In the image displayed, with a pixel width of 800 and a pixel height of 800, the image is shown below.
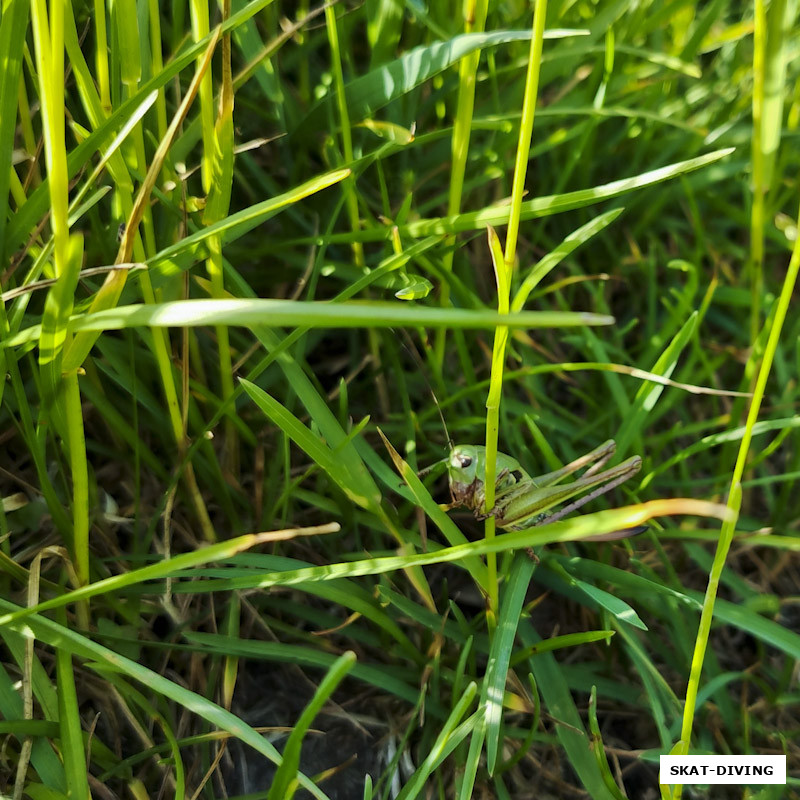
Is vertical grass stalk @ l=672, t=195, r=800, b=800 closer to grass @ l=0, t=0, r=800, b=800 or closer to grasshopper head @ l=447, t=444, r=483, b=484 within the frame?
grass @ l=0, t=0, r=800, b=800

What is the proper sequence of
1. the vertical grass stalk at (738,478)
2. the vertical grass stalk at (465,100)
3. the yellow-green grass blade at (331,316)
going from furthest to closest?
the vertical grass stalk at (465,100) < the vertical grass stalk at (738,478) < the yellow-green grass blade at (331,316)

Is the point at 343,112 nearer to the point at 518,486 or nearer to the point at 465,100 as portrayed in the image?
the point at 465,100

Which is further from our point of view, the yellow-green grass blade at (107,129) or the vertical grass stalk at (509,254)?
the yellow-green grass blade at (107,129)

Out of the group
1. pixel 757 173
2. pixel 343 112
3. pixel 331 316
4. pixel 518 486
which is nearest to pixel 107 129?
pixel 343 112

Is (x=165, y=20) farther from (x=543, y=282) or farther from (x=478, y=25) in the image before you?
A: (x=543, y=282)

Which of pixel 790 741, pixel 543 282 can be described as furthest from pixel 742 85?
pixel 790 741

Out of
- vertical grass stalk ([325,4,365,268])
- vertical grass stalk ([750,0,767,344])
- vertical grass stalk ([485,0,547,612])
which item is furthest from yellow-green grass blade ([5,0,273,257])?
vertical grass stalk ([750,0,767,344])

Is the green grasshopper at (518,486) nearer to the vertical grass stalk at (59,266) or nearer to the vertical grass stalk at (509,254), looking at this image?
the vertical grass stalk at (509,254)

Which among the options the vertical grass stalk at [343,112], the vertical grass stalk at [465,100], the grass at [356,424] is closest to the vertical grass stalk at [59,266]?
the grass at [356,424]
